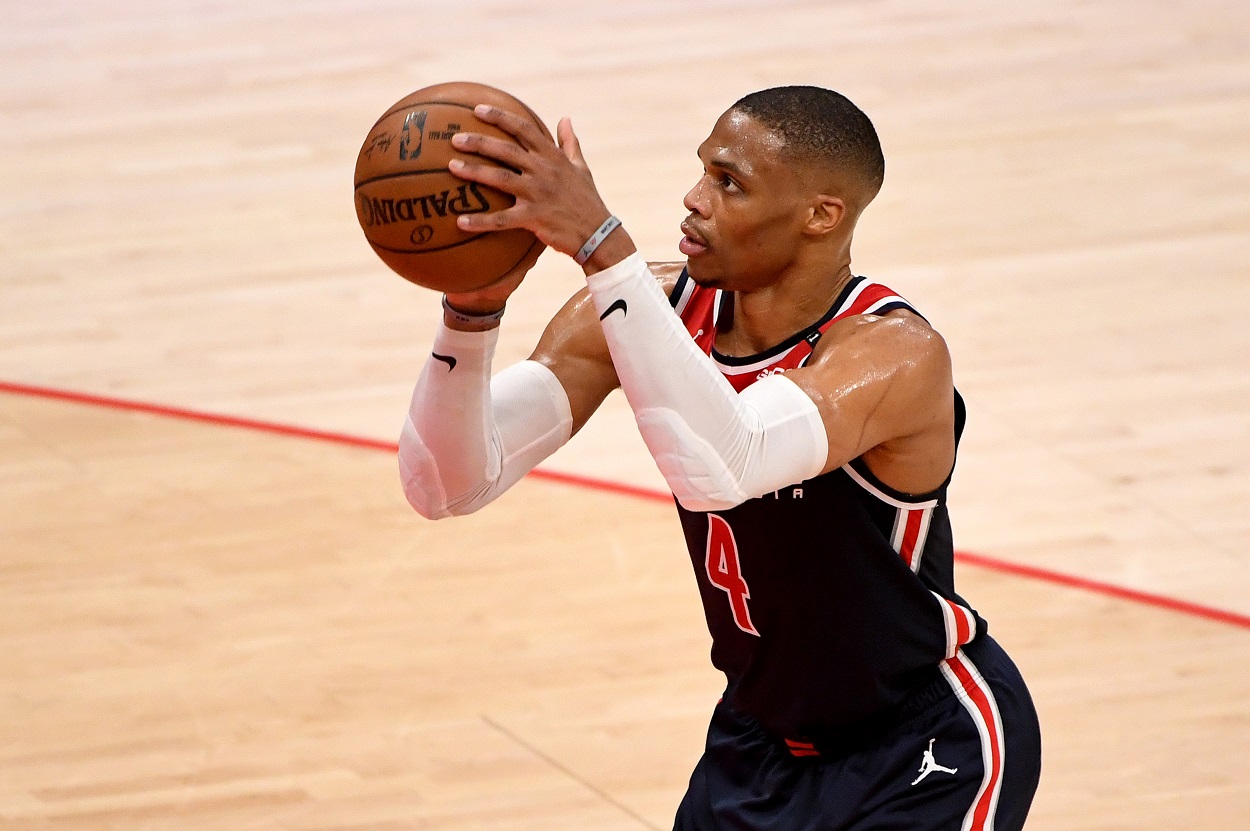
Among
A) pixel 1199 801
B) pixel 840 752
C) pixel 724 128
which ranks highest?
pixel 724 128

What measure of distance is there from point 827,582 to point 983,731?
0.41 meters

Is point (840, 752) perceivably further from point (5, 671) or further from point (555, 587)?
point (5, 671)

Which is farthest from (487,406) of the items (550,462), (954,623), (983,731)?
(550,462)

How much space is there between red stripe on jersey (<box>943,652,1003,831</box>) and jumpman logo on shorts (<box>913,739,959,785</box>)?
Answer: 7 cm

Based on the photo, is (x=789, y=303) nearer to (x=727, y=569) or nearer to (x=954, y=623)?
(x=727, y=569)

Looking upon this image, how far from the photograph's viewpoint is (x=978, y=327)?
6738mm

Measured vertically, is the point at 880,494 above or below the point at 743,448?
below

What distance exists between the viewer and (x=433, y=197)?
8.80 feet

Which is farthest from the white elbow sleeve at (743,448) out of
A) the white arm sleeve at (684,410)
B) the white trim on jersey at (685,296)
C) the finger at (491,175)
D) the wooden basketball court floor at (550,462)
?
the wooden basketball court floor at (550,462)

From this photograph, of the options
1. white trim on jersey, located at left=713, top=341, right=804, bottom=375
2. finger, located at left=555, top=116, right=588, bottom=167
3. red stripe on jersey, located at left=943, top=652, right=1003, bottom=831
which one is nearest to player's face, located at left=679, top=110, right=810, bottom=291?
white trim on jersey, located at left=713, top=341, right=804, bottom=375

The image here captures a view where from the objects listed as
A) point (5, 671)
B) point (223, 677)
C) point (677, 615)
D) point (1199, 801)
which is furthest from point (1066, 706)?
point (5, 671)

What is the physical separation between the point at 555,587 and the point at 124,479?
1.56m

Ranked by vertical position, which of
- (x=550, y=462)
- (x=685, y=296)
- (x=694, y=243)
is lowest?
(x=550, y=462)

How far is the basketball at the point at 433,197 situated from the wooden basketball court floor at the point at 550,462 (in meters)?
2.00
